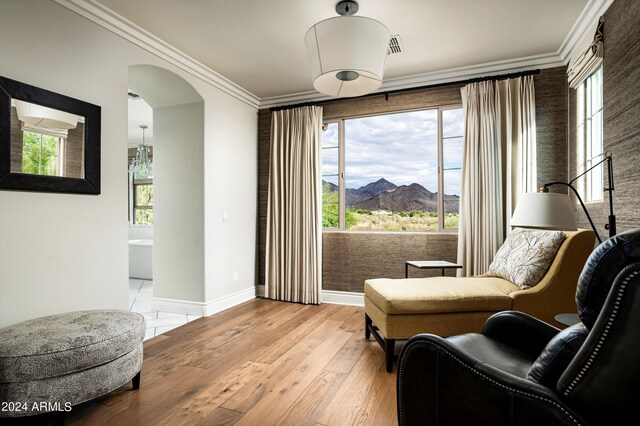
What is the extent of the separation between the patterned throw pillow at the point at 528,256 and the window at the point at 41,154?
3.39 meters

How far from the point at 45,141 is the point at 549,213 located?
3204mm

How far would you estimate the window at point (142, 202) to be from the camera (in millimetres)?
7828

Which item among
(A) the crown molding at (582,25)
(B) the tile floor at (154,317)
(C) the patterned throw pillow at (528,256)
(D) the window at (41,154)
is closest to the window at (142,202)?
(B) the tile floor at (154,317)

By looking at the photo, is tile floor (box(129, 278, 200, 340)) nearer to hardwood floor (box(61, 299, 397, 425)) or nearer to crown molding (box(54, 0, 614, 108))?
hardwood floor (box(61, 299, 397, 425))

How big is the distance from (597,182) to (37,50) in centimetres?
422

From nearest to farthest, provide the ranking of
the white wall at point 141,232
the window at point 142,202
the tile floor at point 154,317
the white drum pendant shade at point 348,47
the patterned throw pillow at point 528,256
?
the white drum pendant shade at point 348,47, the patterned throw pillow at point 528,256, the tile floor at point 154,317, the white wall at point 141,232, the window at point 142,202

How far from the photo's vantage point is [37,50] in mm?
2256

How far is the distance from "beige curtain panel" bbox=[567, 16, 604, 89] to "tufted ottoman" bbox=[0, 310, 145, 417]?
3.67 meters

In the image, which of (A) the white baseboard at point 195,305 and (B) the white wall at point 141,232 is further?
(B) the white wall at point 141,232

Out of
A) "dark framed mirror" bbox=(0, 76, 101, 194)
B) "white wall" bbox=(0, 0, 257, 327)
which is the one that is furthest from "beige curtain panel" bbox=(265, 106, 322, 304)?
"dark framed mirror" bbox=(0, 76, 101, 194)

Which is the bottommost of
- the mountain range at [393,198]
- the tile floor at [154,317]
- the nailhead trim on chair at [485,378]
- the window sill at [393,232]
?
the tile floor at [154,317]

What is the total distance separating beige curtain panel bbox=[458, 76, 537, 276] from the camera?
3469 millimetres

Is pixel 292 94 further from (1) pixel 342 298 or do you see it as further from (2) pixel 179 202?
(1) pixel 342 298

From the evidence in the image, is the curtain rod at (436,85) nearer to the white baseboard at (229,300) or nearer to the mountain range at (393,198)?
the mountain range at (393,198)
